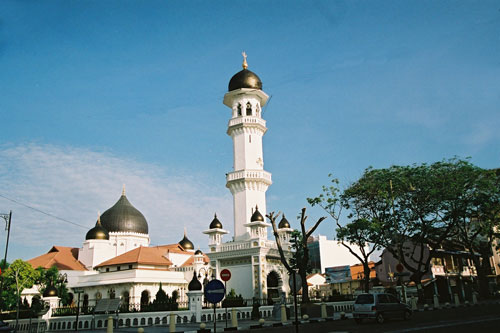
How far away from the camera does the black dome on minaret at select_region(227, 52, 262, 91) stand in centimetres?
4562

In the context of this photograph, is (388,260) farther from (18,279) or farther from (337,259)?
(337,259)

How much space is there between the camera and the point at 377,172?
1323 inches

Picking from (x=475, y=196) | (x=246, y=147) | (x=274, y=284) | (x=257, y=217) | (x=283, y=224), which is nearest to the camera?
(x=475, y=196)

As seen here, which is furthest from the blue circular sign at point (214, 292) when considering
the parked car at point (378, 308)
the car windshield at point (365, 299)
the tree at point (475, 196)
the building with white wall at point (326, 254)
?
the building with white wall at point (326, 254)

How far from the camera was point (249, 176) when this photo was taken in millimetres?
42188

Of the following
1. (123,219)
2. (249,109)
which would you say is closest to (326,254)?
(123,219)

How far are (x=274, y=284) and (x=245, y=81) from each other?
21993 mm

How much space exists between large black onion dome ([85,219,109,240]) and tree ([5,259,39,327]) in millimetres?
9518

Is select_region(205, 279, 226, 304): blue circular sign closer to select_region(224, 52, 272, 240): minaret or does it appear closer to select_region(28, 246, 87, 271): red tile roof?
select_region(224, 52, 272, 240): minaret

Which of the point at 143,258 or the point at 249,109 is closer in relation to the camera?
the point at 249,109

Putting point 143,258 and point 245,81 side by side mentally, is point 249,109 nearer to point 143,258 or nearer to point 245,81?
point 245,81

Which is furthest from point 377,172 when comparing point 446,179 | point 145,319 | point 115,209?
point 115,209

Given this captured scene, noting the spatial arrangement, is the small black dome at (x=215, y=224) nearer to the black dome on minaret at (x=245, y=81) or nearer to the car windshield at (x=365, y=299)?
Answer: the black dome on minaret at (x=245, y=81)

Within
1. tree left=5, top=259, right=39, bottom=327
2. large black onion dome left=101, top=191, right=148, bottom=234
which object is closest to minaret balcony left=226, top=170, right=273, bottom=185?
large black onion dome left=101, top=191, right=148, bottom=234
